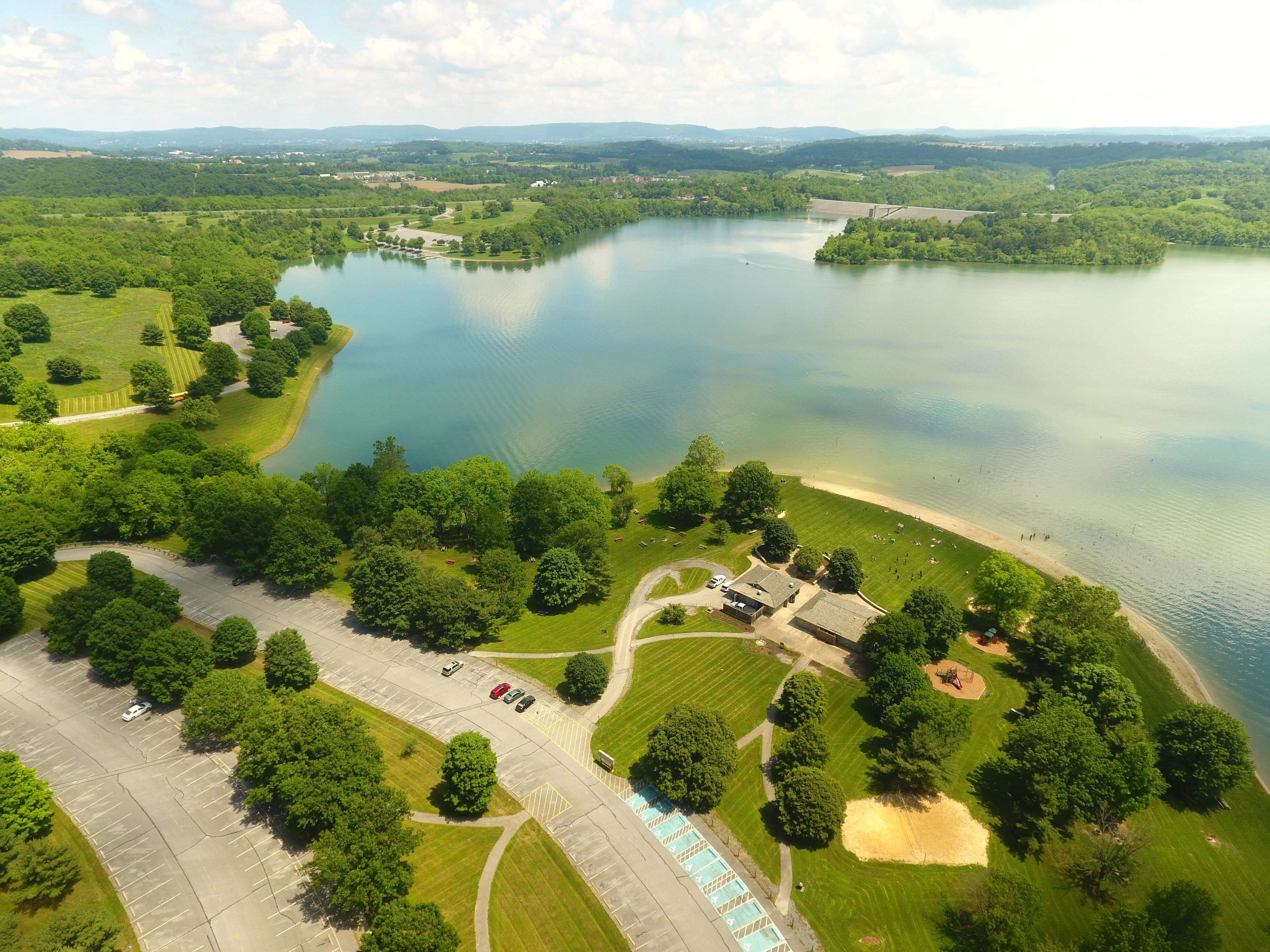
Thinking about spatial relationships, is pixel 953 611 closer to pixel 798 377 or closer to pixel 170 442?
pixel 798 377

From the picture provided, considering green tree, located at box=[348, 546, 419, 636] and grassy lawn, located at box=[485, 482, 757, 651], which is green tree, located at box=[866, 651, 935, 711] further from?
green tree, located at box=[348, 546, 419, 636]

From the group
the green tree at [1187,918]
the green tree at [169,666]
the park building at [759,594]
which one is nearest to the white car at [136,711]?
the green tree at [169,666]

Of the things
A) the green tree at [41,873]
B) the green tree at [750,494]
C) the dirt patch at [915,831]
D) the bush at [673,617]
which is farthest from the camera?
the green tree at [750,494]

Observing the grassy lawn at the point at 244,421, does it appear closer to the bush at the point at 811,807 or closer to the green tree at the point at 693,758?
the green tree at the point at 693,758

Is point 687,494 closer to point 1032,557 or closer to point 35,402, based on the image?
point 1032,557

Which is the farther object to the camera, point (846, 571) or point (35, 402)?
point (35, 402)

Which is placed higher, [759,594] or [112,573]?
[112,573]

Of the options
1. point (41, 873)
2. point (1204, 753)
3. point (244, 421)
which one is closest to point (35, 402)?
point (244, 421)

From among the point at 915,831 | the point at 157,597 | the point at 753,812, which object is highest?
the point at 157,597
